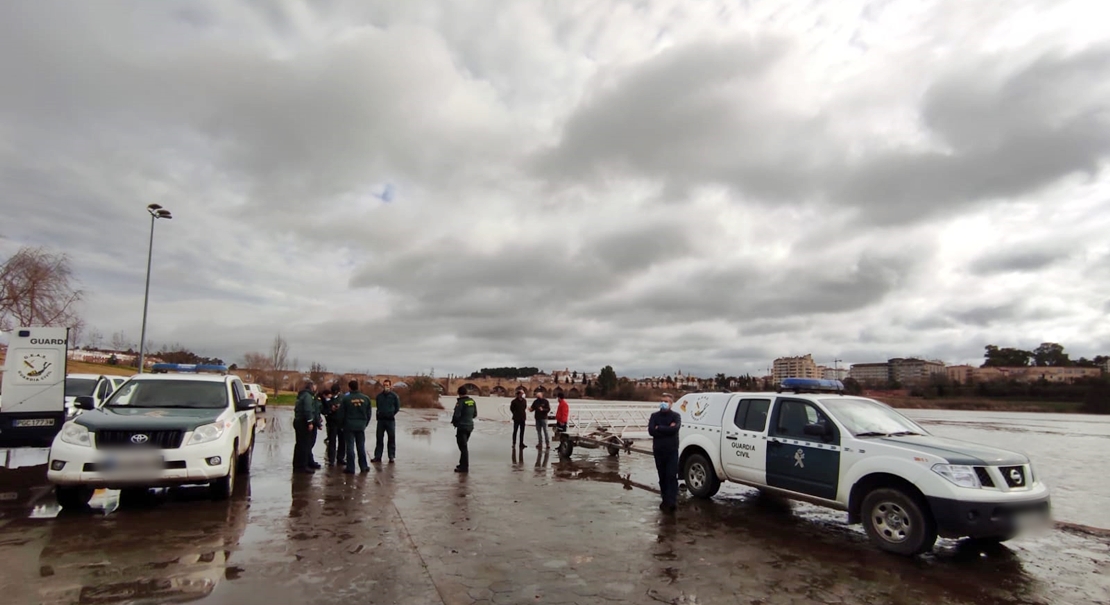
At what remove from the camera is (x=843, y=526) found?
830 centimetres

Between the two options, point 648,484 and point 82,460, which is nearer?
point 82,460

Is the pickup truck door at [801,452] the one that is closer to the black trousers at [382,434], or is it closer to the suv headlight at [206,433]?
the suv headlight at [206,433]

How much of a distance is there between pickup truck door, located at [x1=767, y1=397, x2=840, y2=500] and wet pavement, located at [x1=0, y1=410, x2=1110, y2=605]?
0.61m

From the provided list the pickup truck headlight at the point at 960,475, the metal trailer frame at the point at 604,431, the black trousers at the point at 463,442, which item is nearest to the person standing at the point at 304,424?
the black trousers at the point at 463,442

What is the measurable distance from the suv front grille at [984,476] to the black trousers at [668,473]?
12.4ft

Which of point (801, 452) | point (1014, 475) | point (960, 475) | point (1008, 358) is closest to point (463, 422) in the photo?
point (801, 452)

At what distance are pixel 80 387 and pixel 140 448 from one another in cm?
1185

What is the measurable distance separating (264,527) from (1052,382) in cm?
13552

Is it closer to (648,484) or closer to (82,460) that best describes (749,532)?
(648,484)

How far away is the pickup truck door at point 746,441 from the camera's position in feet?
28.7

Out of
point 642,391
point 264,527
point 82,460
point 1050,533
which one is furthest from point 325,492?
point 642,391

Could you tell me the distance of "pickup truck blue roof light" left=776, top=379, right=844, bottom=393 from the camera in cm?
913

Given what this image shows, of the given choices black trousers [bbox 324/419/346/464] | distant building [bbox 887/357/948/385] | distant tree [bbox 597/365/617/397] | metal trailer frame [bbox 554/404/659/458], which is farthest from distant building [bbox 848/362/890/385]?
black trousers [bbox 324/419/346/464]

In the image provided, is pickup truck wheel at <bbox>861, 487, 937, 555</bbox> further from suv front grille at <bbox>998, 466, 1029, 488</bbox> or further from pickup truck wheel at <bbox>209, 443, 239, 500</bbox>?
pickup truck wheel at <bbox>209, 443, 239, 500</bbox>
